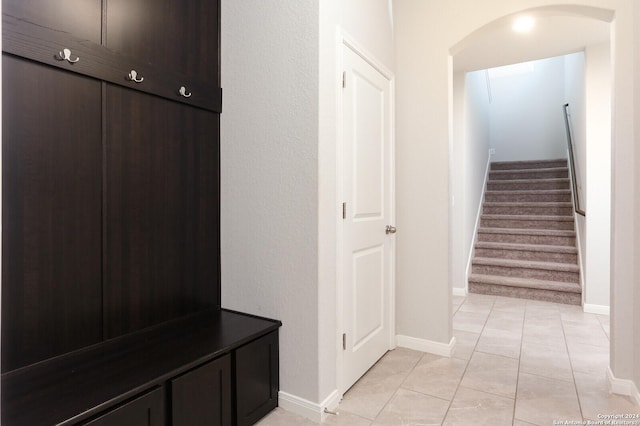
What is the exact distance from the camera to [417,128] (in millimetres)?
2674

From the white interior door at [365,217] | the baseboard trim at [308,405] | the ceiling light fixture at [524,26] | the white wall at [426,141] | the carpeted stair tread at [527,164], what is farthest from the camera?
the carpeted stair tread at [527,164]

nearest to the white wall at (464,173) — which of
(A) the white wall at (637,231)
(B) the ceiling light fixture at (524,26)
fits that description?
(B) the ceiling light fixture at (524,26)

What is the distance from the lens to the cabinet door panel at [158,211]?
1701mm

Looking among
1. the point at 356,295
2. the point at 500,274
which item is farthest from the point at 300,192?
the point at 500,274

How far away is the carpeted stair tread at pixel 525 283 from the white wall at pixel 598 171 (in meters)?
0.32

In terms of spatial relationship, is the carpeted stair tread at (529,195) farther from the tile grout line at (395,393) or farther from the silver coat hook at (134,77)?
the silver coat hook at (134,77)

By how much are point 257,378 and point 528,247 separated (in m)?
4.06

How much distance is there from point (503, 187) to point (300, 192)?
207 inches

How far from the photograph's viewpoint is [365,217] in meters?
2.33

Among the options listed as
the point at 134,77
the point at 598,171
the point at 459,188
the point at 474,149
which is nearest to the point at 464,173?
the point at 459,188

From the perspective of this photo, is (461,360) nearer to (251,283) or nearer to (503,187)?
(251,283)

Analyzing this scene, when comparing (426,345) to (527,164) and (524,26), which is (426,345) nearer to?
(524,26)

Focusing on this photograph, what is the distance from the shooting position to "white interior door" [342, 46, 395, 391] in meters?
2.12

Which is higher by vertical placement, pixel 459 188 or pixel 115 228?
pixel 459 188
